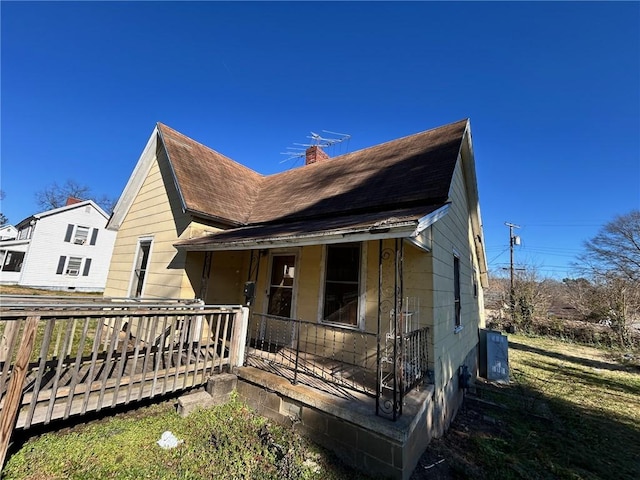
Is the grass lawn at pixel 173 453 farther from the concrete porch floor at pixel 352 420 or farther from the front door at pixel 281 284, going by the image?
the front door at pixel 281 284

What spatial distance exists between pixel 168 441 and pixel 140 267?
246 inches

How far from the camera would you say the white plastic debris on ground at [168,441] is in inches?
124

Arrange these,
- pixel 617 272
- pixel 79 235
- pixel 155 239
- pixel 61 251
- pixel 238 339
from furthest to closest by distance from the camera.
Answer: pixel 79 235, pixel 61 251, pixel 617 272, pixel 155 239, pixel 238 339

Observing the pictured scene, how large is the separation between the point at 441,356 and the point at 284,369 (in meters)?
2.72

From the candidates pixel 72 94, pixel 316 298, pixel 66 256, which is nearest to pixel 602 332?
pixel 316 298

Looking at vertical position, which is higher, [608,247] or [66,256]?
[608,247]

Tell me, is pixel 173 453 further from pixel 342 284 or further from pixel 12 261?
pixel 12 261

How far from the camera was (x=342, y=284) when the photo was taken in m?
5.22

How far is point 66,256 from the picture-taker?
23.6 m

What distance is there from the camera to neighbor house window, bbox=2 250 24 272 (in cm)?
2364

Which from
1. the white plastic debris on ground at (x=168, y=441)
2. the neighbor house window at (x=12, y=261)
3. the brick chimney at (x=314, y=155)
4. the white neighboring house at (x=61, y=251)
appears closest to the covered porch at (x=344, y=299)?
the white plastic debris on ground at (x=168, y=441)

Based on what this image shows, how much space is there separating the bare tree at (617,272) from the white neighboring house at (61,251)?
121 ft

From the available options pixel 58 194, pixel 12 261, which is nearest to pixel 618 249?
pixel 12 261

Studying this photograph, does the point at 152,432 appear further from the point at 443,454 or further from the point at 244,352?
the point at 443,454
